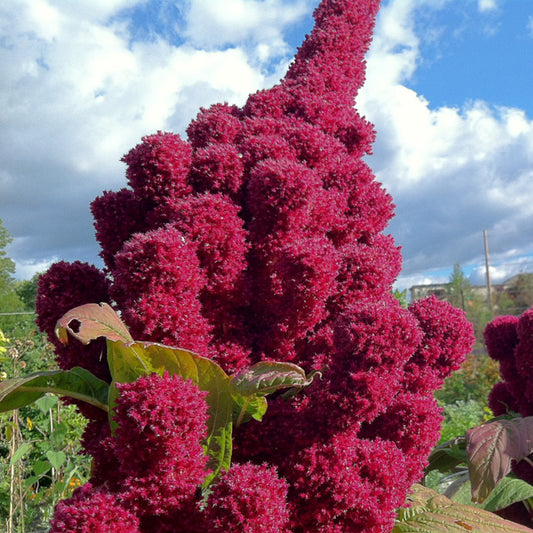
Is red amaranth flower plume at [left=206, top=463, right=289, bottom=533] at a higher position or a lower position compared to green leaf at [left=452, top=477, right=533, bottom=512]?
higher

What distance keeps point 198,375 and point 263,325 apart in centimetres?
27

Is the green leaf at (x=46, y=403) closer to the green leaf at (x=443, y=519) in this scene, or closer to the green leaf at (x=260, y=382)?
Result: the green leaf at (x=260, y=382)

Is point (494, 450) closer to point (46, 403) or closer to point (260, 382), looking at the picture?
point (260, 382)

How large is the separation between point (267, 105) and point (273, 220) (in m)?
0.52

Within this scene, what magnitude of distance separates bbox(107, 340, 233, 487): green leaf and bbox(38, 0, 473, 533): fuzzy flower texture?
Result: 75mm

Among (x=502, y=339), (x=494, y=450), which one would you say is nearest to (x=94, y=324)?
(x=494, y=450)

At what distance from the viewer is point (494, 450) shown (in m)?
1.74

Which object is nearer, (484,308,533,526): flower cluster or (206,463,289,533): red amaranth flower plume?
(206,463,289,533): red amaranth flower plume

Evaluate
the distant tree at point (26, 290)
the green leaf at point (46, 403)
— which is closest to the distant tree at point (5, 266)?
the distant tree at point (26, 290)

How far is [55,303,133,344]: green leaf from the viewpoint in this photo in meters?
1.15

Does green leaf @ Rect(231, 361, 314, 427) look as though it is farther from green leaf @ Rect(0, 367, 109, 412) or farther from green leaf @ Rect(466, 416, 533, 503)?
green leaf @ Rect(466, 416, 533, 503)

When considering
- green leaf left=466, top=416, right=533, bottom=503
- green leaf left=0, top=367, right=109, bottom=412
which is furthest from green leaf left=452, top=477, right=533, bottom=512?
green leaf left=0, top=367, right=109, bottom=412

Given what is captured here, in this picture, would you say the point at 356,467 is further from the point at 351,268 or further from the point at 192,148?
the point at 192,148

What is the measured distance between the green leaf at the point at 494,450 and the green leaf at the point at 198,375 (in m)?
0.79
